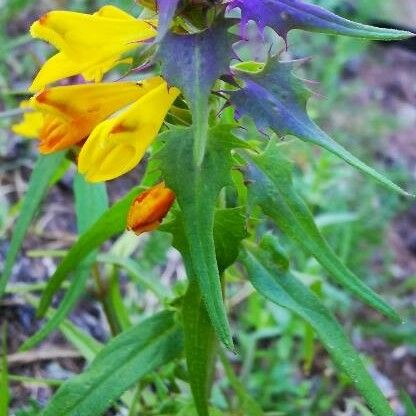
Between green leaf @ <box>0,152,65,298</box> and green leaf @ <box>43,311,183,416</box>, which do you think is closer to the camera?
green leaf @ <box>43,311,183,416</box>

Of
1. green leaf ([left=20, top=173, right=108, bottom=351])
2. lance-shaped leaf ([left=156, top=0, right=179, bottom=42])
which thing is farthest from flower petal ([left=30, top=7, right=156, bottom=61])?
green leaf ([left=20, top=173, right=108, bottom=351])

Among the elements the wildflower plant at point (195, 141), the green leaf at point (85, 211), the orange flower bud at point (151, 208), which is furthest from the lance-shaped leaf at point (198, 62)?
the green leaf at point (85, 211)

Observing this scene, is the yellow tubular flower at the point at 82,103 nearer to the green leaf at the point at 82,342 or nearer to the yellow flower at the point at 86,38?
the yellow flower at the point at 86,38

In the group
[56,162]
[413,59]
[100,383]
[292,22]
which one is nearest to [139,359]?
[100,383]

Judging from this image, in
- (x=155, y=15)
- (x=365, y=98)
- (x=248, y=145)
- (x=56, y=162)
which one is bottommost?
(x=365, y=98)

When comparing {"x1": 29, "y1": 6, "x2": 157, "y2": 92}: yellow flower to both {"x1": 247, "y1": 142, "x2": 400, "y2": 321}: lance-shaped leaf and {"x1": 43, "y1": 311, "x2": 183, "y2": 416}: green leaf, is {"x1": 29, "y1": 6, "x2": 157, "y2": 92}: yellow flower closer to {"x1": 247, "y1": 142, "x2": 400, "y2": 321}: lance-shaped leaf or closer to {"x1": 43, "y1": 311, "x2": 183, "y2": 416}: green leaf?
{"x1": 247, "y1": 142, "x2": 400, "y2": 321}: lance-shaped leaf

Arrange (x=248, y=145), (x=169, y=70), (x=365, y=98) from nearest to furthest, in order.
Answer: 1. (x=169, y=70)
2. (x=248, y=145)
3. (x=365, y=98)

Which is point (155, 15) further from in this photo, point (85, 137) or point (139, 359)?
point (139, 359)
